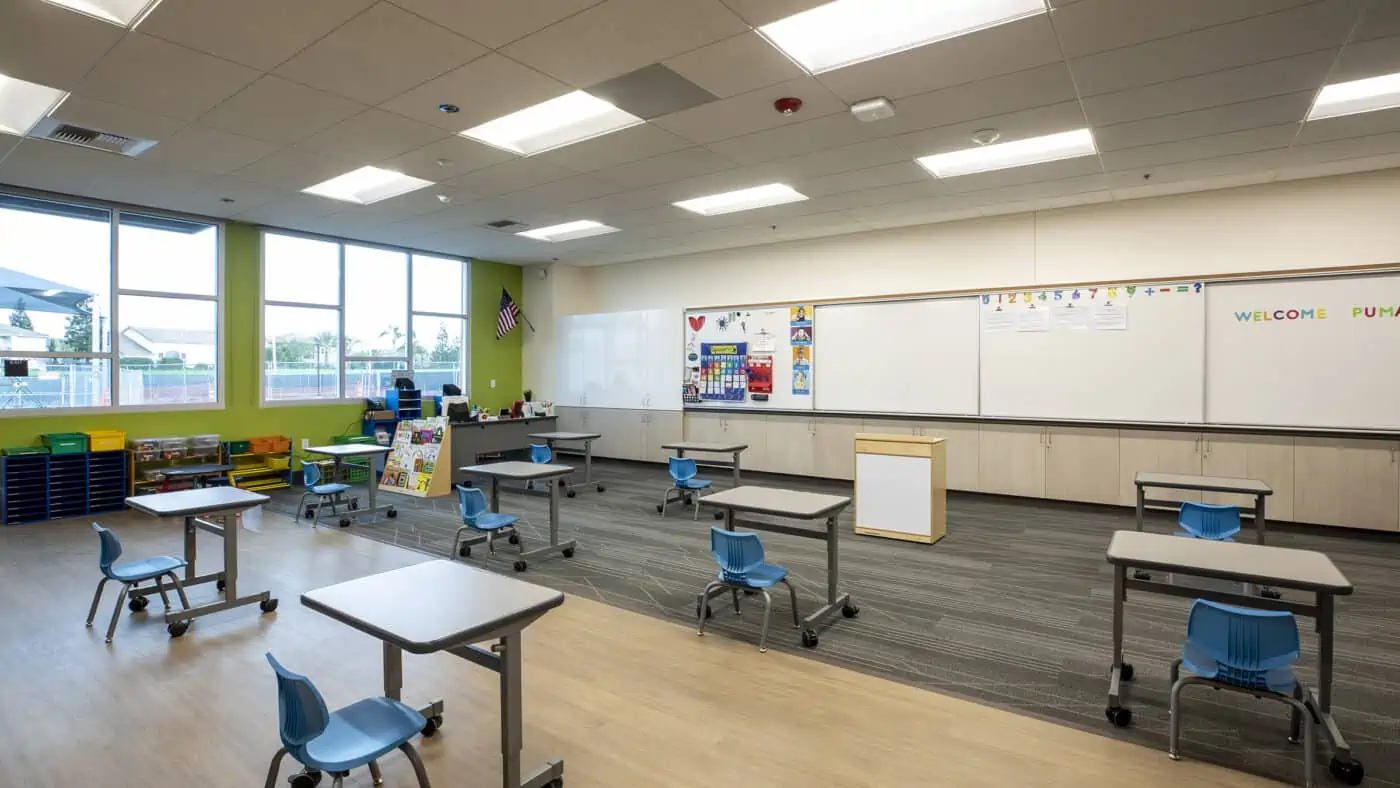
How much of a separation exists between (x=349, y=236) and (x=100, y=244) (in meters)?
2.62

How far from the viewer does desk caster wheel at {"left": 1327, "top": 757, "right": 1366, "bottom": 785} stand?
2.50 m

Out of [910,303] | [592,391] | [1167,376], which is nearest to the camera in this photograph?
[1167,376]

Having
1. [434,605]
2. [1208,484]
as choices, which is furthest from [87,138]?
[1208,484]

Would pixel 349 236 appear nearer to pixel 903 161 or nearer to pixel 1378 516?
pixel 903 161

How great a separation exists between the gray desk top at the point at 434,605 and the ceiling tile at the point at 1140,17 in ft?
12.5

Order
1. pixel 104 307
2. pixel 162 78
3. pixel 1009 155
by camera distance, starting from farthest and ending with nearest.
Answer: pixel 104 307 → pixel 1009 155 → pixel 162 78

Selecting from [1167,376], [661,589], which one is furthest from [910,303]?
[661,589]

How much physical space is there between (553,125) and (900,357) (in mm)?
5328

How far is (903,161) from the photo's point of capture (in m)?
5.91

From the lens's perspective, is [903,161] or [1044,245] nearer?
[903,161]

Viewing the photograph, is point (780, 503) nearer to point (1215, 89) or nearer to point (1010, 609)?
point (1010, 609)

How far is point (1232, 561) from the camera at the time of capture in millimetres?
2885

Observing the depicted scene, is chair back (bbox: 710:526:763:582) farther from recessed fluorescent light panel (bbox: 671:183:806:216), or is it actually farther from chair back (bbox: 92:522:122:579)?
recessed fluorescent light panel (bbox: 671:183:806:216)

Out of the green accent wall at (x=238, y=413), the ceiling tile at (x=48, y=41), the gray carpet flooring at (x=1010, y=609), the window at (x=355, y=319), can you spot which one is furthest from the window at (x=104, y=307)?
the ceiling tile at (x=48, y=41)
